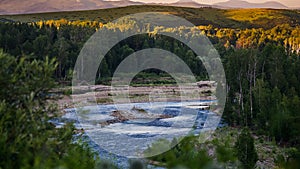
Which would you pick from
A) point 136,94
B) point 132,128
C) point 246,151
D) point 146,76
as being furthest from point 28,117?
point 146,76

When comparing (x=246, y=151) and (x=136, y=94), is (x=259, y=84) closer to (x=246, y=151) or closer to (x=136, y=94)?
(x=246, y=151)

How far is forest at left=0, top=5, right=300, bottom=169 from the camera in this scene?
7.60 metres

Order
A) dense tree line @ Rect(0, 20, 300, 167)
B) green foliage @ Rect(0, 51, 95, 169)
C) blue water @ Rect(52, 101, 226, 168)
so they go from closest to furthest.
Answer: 1. green foliage @ Rect(0, 51, 95, 169)
2. blue water @ Rect(52, 101, 226, 168)
3. dense tree line @ Rect(0, 20, 300, 167)

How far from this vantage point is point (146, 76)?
81062mm

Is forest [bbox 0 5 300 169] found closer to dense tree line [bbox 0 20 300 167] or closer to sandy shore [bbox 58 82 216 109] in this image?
dense tree line [bbox 0 20 300 167]

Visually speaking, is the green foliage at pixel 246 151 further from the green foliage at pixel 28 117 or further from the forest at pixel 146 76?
the green foliage at pixel 28 117

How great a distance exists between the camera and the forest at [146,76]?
7.60m

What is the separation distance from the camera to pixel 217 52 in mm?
84625

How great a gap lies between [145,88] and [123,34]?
27.7 meters

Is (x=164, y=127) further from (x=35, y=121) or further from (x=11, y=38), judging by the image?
(x=11, y=38)

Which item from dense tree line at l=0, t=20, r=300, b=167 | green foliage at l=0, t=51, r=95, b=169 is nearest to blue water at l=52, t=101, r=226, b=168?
dense tree line at l=0, t=20, r=300, b=167

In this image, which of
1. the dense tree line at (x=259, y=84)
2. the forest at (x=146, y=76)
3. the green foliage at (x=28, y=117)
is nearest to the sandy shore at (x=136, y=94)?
the forest at (x=146, y=76)

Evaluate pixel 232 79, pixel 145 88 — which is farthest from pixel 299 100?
pixel 145 88

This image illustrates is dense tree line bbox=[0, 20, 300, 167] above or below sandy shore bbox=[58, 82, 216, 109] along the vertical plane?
above
